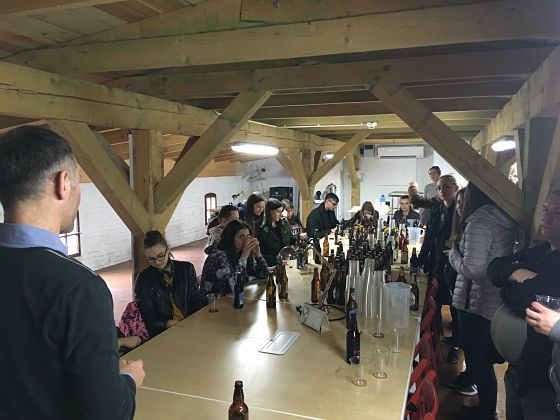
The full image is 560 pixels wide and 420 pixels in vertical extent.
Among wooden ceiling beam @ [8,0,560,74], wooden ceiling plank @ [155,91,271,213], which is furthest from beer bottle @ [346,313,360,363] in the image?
wooden ceiling plank @ [155,91,271,213]

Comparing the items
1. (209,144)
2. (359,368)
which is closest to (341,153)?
(209,144)

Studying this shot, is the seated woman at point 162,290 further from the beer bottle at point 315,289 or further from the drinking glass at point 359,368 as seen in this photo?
the drinking glass at point 359,368

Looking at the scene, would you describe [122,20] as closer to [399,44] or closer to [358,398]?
[399,44]

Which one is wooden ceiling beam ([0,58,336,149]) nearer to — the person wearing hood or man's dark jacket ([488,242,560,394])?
the person wearing hood

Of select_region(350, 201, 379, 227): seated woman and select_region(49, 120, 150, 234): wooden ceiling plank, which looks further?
select_region(350, 201, 379, 227): seated woman

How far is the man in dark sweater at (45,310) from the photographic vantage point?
1017mm

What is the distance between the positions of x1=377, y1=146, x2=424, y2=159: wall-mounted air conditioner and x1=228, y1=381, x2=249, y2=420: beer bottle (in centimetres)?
1169

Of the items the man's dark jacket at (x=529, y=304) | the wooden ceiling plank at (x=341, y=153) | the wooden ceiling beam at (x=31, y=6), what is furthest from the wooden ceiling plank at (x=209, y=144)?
the wooden ceiling plank at (x=341, y=153)

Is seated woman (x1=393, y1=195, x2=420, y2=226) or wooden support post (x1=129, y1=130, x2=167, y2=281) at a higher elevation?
wooden support post (x1=129, y1=130, x2=167, y2=281)

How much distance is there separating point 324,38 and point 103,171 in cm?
177

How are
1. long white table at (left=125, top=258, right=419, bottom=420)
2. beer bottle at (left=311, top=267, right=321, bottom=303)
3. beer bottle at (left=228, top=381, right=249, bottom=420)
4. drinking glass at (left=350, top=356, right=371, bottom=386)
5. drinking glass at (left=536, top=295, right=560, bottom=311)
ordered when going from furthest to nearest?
beer bottle at (left=311, top=267, right=321, bottom=303) → drinking glass at (left=350, top=356, right=371, bottom=386) → drinking glass at (left=536, top=295, right=560, bottom=311) → long white table at (left=125, top=258, right=419, bottom=420) → beer bottle at (left=228, top=381, right=249, bottom=420)

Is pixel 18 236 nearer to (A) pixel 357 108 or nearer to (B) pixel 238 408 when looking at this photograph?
(B) pixel 238 408

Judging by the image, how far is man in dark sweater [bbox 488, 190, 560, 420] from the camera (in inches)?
75.5

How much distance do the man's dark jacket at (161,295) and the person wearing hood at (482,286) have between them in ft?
5.96
